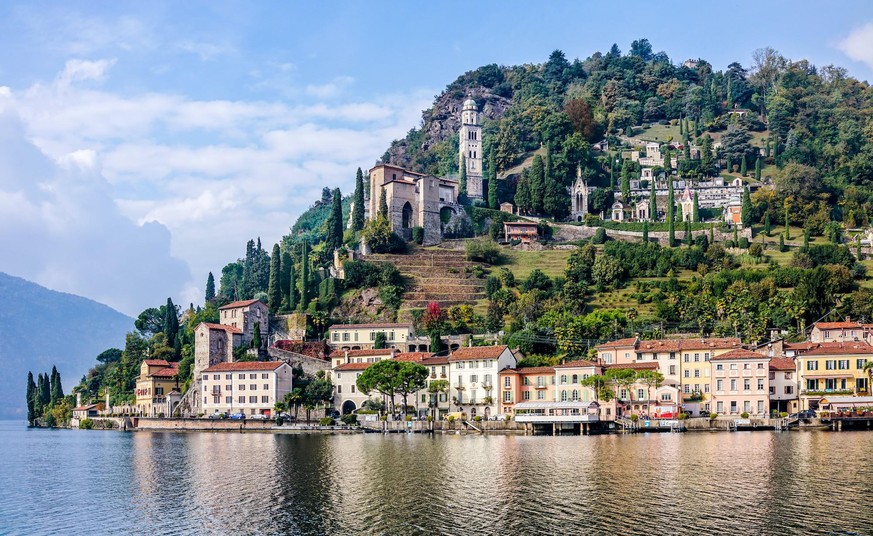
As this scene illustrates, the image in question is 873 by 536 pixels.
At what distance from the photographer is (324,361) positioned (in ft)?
321

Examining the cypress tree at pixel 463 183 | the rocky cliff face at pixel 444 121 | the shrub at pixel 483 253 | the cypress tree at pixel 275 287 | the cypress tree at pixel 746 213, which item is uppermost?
the rocky cliff face at pixel 444 121

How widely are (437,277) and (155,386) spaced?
3406cm

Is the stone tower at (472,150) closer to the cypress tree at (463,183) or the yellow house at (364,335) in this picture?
the cypress tree at (463,183)

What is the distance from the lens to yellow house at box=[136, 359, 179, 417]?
108 meters

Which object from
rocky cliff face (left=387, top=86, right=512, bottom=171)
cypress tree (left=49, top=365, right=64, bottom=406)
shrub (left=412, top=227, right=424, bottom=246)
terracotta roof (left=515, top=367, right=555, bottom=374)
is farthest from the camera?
rocky cliff face (left=387, top=86, right=512, bottom=171)

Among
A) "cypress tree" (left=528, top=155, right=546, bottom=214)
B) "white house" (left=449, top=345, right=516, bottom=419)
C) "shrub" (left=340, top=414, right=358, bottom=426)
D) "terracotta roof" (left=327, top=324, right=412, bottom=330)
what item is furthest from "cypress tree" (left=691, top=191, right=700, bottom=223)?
"shrub" (left=340, top=414, right=358, bottom=426)

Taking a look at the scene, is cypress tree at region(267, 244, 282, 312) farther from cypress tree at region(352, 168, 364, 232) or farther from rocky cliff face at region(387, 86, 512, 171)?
rocky cliff face at region(387, 86, 512, 171)

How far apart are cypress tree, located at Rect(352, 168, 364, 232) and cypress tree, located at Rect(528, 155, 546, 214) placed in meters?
24.0

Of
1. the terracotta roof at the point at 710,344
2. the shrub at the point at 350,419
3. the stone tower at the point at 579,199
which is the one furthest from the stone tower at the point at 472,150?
the terracotta roof at the point at 710,344

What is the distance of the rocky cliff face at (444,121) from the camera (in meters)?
191

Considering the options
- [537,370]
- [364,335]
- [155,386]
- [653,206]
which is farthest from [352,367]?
[653,206]

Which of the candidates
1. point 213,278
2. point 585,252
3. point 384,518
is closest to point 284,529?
point 384,518

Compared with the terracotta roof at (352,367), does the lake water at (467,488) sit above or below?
below

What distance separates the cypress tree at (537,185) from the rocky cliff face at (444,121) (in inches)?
2117
